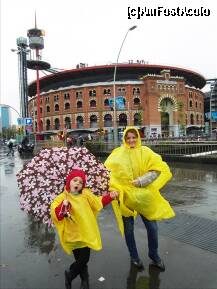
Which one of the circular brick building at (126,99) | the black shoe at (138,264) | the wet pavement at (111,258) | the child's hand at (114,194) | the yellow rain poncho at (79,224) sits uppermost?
the circular brick building at (126,99)

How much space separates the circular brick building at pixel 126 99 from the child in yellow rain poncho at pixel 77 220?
66.4 metres

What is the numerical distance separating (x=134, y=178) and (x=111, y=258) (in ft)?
4.13

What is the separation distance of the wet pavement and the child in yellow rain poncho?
0.44 meters

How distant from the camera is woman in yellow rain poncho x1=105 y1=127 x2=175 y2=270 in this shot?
4.04 meters

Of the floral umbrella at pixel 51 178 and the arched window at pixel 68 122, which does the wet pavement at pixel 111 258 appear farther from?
the arched window at pixel 68 122

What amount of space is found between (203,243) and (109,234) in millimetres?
1478

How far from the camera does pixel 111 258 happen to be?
4637mm

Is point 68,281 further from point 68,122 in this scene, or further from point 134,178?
A: point 68,122

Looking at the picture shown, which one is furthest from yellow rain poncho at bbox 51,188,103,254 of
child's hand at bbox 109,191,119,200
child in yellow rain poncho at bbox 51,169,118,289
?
child's hand at bbox 109,191,119,200

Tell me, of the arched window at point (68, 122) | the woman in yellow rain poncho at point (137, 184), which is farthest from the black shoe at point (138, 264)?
the arched window at point (68, 122)

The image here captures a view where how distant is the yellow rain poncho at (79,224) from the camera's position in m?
3.56

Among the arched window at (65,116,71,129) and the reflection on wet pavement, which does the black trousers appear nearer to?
the reflection on wet pavement

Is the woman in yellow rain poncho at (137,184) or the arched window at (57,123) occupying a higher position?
the arched window at (57,123)

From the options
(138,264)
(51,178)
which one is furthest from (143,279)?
(51,178)
